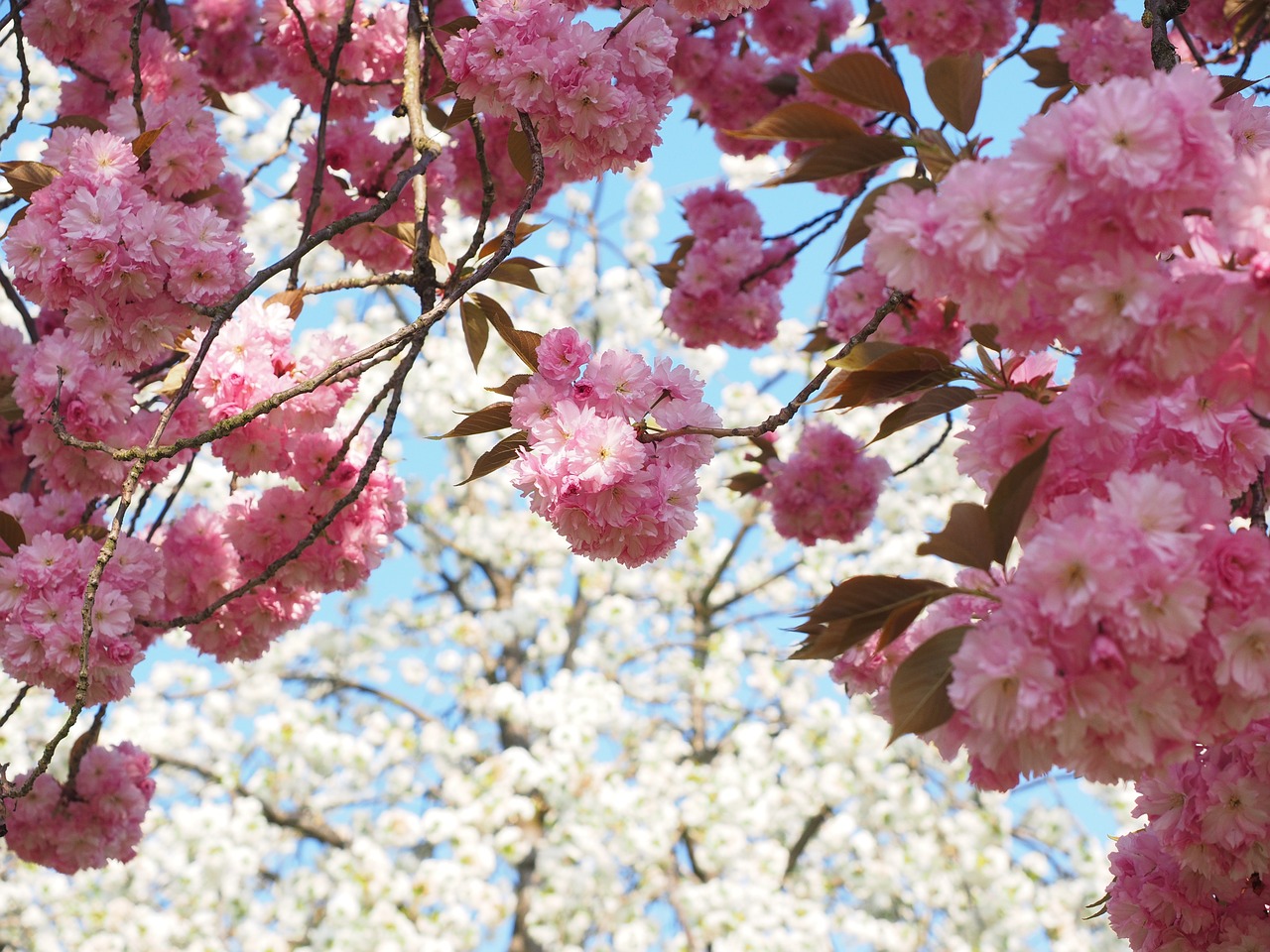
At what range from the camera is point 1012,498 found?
0.92m

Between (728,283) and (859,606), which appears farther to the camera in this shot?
(728,283)

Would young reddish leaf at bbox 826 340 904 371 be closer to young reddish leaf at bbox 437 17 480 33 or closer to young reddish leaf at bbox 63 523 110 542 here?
young reddish leaf at bbox 437 17 480 33

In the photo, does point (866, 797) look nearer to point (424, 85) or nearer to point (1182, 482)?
point (424, 85)

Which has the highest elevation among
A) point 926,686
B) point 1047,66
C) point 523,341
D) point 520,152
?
point 1047,66

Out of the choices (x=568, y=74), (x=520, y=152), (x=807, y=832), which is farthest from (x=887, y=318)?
(x=807, y=832)

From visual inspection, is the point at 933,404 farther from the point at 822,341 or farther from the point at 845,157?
the point at 822,341

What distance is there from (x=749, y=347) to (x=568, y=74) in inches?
62.9

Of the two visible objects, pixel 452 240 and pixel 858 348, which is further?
pixel 452 240

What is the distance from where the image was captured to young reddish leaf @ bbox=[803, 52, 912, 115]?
1150mm

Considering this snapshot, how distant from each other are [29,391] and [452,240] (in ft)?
22.5

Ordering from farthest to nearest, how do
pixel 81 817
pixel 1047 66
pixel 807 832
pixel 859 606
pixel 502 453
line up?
pixel 807 832 → pixel 1047 66 → pixel 81 817 → pixel 502 453 → pixel 859 606

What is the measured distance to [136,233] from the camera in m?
1.43

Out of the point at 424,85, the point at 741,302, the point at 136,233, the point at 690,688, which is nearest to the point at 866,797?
the point at 690,688

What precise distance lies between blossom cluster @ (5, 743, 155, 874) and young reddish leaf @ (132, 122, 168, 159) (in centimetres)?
113
